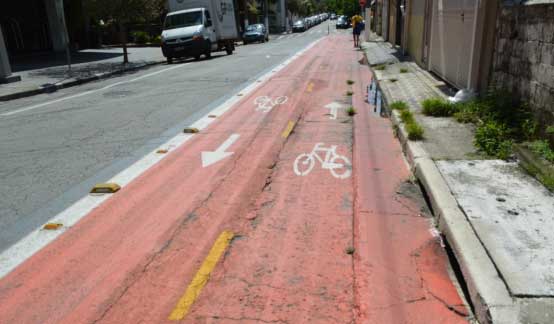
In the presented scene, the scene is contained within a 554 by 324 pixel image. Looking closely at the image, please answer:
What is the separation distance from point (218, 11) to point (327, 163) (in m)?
22.3

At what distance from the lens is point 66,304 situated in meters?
3.44

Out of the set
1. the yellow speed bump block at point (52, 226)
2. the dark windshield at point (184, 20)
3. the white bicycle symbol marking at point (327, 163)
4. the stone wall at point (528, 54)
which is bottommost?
the yellow speed bump block at point (52, 226)

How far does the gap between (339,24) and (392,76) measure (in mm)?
55208

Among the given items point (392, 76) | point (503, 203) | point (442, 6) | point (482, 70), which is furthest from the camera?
point (392, 76)

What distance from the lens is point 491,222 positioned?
404 cm

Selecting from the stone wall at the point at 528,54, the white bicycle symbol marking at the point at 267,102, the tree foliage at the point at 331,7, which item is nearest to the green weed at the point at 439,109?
the stone wall at the point at 528,54

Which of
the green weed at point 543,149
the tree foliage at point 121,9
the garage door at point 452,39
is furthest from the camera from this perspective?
the tree foliage at point 121,9

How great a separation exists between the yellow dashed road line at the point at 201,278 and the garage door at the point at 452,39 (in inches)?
281

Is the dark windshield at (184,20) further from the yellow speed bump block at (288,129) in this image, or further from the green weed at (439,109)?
the green weed at (439,109)

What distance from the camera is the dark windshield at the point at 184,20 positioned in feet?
78.1

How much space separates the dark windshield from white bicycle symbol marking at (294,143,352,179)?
1888cm

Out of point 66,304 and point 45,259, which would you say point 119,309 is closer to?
point 66,304

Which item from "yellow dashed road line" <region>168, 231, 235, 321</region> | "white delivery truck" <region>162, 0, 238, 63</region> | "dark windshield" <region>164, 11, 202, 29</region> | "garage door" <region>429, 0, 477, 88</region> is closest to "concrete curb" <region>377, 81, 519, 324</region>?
"yellow dashed road line" <region>168, 231, 235, 321</region>

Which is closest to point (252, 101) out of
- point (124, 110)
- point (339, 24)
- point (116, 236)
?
point (124, 110)
